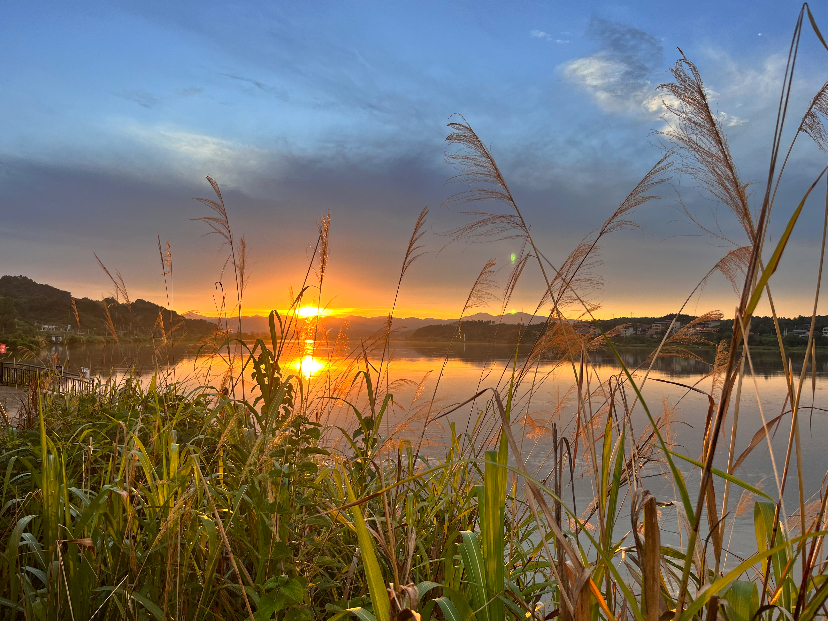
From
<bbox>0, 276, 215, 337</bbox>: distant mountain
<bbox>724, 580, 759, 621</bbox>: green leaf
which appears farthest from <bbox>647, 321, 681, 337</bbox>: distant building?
<bbox>0, 276, 215, 337</bbox>: distant mountain

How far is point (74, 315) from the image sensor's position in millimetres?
5422

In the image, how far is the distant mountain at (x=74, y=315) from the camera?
4.56m

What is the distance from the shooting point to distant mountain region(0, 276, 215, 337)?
456 centimetres

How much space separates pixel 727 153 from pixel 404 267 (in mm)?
1920

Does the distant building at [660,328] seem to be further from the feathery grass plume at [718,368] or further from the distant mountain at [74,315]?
the distant mountain at [74,315]

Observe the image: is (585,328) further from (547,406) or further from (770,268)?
(547,406)

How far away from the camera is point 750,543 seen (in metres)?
5.74

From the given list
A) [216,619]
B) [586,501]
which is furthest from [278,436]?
[586,501]

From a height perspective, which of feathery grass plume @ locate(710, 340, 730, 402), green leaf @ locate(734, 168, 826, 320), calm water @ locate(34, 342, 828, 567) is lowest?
calm water @ locate(34, 342, 828, 567)

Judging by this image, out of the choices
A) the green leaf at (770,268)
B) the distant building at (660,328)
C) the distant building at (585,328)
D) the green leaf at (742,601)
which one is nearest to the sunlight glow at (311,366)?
the distant building at (585,328)

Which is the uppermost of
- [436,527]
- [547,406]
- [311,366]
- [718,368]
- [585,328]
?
[585,328]

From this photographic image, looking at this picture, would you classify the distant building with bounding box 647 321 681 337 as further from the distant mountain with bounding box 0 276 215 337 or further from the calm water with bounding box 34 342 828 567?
the distant mountain with bounding box 0 276 215 337

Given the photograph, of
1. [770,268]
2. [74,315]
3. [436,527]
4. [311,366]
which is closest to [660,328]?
[436,527]

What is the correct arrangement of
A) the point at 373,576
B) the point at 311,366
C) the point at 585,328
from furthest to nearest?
the point at 311,366 → the point at 585,328 → the point at 373,576
